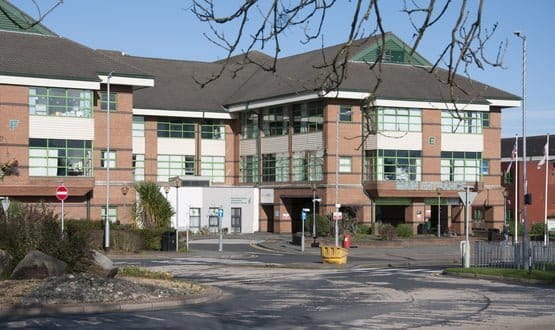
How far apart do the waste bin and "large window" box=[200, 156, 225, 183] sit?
27.2 metres

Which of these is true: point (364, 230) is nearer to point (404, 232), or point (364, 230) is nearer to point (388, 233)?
point (404, 232)

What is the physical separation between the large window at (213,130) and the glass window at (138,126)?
5758mm

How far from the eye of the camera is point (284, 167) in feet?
239

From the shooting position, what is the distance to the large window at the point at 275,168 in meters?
72.6

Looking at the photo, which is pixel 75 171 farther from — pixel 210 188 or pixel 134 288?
pixel 134 288

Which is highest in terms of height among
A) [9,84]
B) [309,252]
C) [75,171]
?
[9,84]

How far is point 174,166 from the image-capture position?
7519 cm

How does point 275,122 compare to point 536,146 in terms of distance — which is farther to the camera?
point 536,146

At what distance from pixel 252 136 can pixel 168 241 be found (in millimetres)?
27936

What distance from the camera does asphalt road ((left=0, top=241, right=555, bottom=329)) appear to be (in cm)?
1645

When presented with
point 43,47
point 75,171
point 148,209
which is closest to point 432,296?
point 148,209

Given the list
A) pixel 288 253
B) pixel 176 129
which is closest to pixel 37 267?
pixel 288 253

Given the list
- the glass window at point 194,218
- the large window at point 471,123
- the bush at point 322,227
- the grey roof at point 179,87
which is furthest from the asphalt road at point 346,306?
the grey roof at point 179,87

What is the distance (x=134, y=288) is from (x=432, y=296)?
23.5ft
